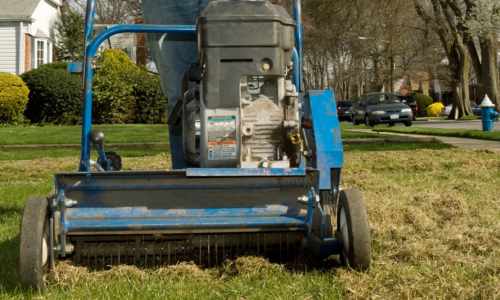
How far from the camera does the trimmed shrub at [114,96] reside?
2331 centimetres

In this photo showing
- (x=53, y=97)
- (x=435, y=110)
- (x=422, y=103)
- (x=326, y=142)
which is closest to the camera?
(x=326, y=142)

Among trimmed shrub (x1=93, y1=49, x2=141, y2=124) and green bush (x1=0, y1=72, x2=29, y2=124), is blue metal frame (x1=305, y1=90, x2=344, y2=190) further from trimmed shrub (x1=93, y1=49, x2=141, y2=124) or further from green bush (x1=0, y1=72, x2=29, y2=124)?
green bush (x1=0, y1=72, x2=29, y2=124)

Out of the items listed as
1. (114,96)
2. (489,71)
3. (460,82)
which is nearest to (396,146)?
(114,96)

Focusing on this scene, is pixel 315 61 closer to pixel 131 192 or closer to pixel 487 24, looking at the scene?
pixel 487 24

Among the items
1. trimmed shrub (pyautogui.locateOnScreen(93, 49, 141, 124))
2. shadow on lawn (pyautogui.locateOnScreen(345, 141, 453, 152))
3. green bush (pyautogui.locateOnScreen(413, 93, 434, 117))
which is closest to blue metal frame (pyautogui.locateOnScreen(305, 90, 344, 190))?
shadow on lawn (pyautogui.locateOnScreen(345, 141, 453, 152))

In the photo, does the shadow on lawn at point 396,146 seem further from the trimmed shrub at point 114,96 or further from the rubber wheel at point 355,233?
the trimmed shrub at point 114,96

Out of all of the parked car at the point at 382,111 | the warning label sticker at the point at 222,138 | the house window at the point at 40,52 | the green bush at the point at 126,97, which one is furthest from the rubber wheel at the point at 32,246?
the house window at the point at 40,52

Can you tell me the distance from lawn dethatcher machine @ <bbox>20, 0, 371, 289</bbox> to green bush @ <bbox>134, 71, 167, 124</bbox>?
2047 centimetres

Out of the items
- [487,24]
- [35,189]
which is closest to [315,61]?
[487,24]

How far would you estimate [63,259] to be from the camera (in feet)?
11.8

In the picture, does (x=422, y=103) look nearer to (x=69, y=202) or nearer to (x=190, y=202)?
(x=190, y=202)

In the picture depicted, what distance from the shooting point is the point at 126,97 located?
23828mm

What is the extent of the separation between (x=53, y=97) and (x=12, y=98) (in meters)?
1.25

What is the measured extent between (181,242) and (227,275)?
278mm
